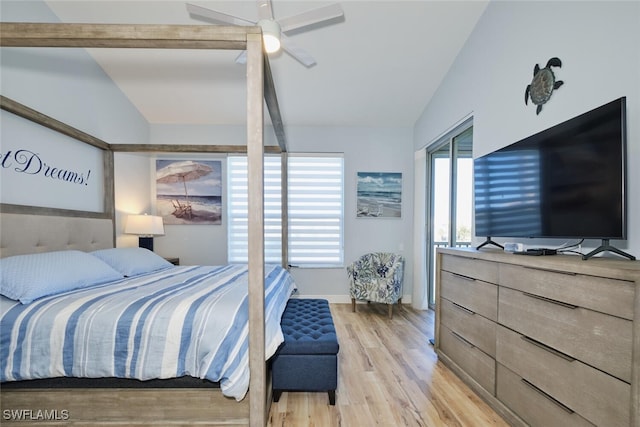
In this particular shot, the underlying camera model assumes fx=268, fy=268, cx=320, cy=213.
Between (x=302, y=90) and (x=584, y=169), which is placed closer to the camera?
(x=584, y=169)

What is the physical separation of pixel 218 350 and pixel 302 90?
10.3ft

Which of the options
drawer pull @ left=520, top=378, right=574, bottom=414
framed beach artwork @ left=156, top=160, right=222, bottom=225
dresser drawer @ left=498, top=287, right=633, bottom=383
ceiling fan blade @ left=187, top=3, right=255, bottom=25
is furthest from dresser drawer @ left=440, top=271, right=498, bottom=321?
framed beach artwork @ left=156, top=160, right=222, bottom=225

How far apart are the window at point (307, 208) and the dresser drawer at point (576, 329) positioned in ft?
9.05

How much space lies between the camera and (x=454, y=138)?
3268 millimetres

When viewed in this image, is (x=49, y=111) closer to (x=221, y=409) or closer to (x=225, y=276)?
(x=225, y=276)

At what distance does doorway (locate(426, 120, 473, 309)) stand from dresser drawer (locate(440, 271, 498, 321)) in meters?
0.84

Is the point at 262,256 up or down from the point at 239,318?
up

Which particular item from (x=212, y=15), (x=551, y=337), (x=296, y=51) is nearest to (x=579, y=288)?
(x=551, y=337)

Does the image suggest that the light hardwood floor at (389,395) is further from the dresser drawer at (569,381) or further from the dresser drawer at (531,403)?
the dresser drawer at (569,381)

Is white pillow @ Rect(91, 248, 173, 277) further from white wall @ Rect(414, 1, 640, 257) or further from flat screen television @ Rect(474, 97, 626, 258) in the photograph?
white wall @ Rect(414, 1, 640, 257)

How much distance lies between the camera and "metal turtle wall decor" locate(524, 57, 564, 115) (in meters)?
1.83

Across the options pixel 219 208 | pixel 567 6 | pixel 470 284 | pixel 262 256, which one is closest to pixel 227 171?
pixel 219 208

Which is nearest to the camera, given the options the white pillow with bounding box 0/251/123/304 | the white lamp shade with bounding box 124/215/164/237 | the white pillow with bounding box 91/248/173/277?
the white pillow with bounding box 0/251/123/304

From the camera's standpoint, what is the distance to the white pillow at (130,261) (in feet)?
7.75
